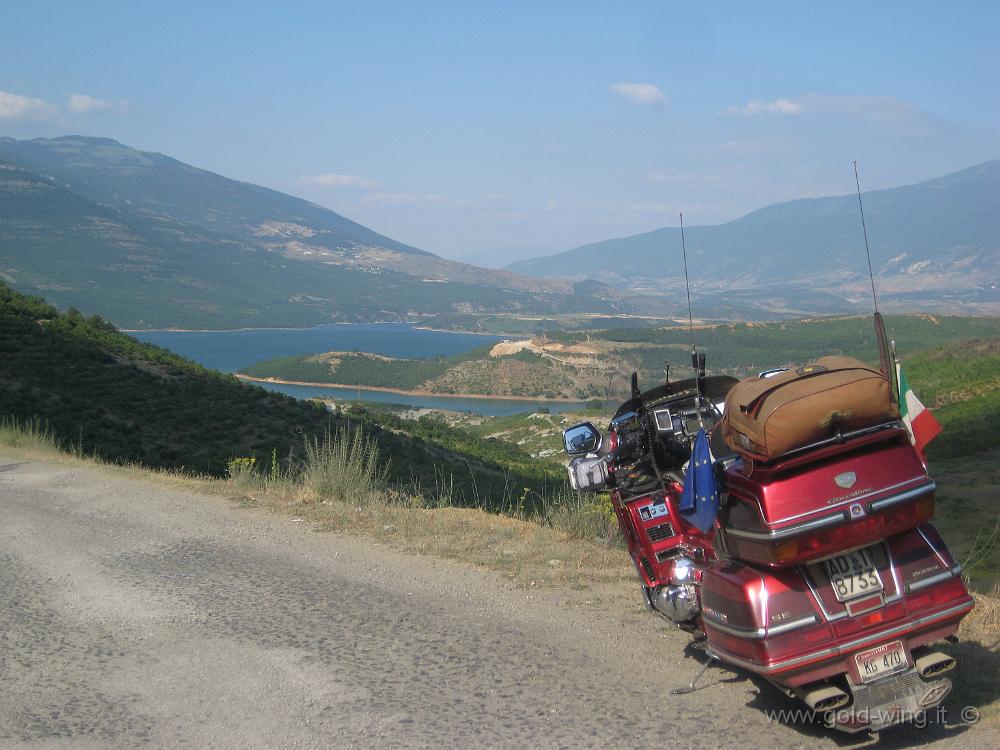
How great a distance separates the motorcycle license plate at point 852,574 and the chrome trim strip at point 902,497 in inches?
9.6

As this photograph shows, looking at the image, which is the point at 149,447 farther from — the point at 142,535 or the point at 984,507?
the point at 984,507

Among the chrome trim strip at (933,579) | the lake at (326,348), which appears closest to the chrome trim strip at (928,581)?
→ the chrome trim strip at (933,579)

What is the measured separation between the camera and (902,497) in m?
3.91

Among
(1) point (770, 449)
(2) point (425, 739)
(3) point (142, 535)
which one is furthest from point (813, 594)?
(3) point (142, 535)

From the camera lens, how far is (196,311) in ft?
558

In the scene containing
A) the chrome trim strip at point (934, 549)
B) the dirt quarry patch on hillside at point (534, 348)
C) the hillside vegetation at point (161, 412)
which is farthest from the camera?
the dirt quarry patch on hillside at point (534, 348)

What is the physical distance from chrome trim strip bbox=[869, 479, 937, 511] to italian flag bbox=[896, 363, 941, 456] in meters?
0.16

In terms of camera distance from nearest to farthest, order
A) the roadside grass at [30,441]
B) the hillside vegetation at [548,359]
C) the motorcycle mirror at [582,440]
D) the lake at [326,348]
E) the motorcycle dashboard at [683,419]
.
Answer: the motorcycle dashboard at [683,419]
the motorcycle mirror at [582,440]
the roadside grass at [30,441]
the hillside vegetation at [548,359]
the lake at [326,348]

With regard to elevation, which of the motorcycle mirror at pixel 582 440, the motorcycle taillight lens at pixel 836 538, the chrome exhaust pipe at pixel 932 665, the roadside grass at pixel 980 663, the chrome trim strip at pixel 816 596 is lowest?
the roadside grass at pixel 980 663

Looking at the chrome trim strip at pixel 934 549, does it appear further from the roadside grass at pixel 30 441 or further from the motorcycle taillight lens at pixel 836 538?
the roadside grass at pixel 30 441

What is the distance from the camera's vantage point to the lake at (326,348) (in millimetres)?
77000

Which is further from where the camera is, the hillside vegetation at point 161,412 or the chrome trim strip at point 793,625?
the hillside vegetation at point 161,412

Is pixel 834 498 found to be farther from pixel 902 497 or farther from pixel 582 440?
pixel 582 440

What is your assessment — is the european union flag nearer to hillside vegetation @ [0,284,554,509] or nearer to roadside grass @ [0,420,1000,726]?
roadside grass @ [0,420,1000,726]
